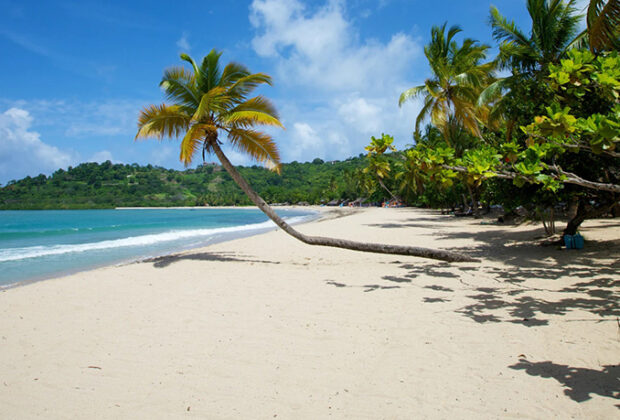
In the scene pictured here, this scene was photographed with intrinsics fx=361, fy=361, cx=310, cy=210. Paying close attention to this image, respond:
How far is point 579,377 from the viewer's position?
2781mm

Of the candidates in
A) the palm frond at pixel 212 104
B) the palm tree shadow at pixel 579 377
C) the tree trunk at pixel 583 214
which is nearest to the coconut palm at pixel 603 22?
the tree trunk at pixel 583 214

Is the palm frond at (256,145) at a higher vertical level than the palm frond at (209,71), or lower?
lower

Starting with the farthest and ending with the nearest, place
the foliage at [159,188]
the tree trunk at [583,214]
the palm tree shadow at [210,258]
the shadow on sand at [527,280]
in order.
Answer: the foliage at [159,188], the palm tree shadow at [210,258], the tree trunk at [583,214], the shadow on sand at [527,280]

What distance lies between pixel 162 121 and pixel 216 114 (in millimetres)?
1364

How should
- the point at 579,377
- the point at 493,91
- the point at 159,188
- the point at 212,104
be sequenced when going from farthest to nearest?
the point at 159,188
the point at 493,91
the point at 212,104
the point at 579,377

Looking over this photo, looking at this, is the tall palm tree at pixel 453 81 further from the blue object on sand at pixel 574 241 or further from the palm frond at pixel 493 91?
the blue object on sand at pixel 574 241

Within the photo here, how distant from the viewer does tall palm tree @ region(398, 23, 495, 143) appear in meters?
15.8

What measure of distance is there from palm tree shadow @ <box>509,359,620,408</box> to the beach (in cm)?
1

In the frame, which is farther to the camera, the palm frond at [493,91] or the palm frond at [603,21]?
the palm frond at [493,91]

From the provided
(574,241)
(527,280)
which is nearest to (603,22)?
(527,280)

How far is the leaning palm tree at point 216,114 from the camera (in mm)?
9000

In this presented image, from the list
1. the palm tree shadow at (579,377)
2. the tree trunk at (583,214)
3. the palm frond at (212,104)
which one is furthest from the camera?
the palm frond at (212,104)

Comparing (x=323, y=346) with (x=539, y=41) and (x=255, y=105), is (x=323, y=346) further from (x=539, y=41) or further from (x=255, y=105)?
(x=539, y=41)

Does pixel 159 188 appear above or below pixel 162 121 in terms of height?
above
